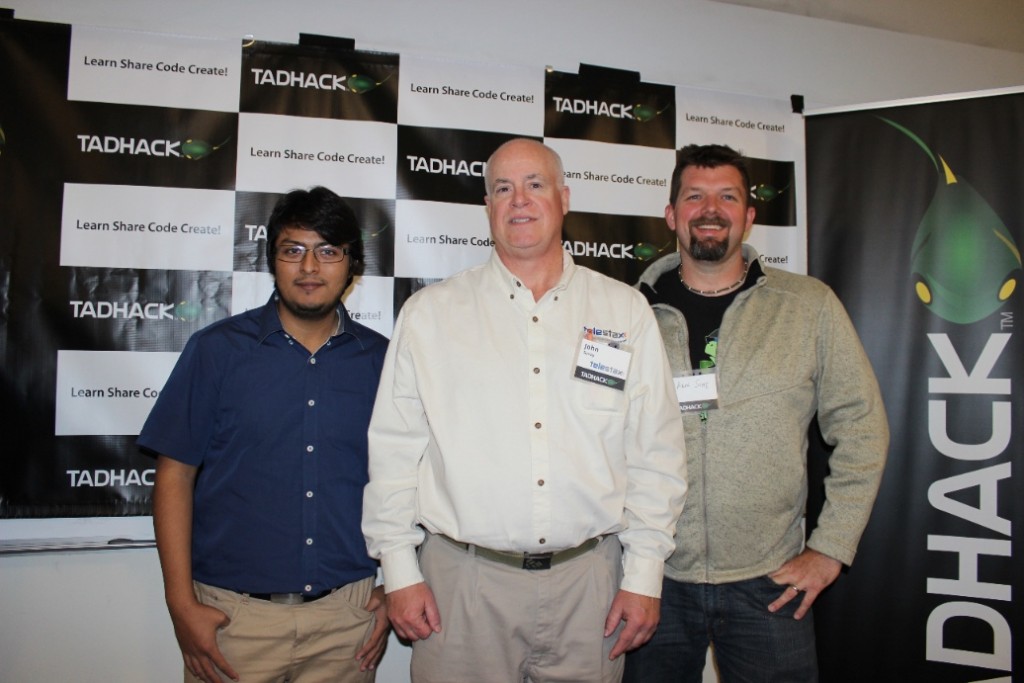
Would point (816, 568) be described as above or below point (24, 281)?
below

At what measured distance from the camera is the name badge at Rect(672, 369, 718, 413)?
5.95 feet

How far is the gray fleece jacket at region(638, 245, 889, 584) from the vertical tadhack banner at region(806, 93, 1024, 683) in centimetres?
86

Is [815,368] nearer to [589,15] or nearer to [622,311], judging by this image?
[622,311]

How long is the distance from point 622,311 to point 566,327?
17 cm

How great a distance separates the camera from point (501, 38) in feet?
8.55

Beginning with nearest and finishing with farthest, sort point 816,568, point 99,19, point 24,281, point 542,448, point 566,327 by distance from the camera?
point 542,448 → point 566,327 → point 816,568 → point 24,281 → point 99,19

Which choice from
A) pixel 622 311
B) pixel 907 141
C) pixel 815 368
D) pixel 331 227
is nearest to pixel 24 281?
pixel 331 227

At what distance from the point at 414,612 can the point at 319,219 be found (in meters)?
1.11

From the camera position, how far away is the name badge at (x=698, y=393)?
1.81 metres

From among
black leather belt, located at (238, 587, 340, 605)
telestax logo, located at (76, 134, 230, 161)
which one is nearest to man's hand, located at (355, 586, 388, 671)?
black leather belt, located at (238, 587, 340, 605)

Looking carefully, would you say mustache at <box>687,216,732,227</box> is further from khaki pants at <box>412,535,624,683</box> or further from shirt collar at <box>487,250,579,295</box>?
khaki pants at <box>412,535,624,683</box>

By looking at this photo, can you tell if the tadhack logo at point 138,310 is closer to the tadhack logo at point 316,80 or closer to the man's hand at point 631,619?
the tadhack logo at point 316,80

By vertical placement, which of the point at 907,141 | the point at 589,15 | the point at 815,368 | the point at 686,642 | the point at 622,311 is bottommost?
the point at 686,642

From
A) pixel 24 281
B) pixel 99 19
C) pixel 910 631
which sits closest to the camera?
pixel 24 281
